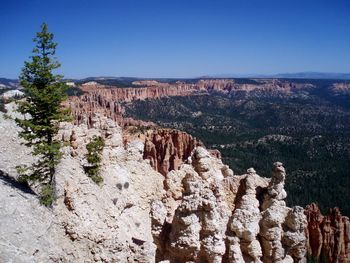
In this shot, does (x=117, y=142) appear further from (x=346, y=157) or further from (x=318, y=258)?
(x=346, y=157)

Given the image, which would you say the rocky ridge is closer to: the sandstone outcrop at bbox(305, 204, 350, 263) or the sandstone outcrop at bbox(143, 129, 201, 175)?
the sandstone outcrop at bbox(305, 204, 350, 263)

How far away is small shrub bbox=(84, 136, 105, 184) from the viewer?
19109mm

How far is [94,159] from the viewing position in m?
20.4

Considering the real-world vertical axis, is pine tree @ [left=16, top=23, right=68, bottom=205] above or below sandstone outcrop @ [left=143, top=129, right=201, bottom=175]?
above

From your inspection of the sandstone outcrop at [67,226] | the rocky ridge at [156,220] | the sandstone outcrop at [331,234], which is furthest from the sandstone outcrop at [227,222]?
the sandstone outcrop at [331,234]

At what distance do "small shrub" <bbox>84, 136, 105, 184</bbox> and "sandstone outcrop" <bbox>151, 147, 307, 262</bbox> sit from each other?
15.2ft

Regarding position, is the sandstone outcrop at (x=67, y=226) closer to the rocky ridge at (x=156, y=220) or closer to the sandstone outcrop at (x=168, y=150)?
the rocky ridge at (x=156, y=220)

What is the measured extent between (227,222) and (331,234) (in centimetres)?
3501

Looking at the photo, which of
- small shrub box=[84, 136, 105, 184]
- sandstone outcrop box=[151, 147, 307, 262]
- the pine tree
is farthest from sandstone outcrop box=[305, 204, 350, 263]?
the pine tree

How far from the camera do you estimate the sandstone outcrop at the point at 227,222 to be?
1205 centimetres

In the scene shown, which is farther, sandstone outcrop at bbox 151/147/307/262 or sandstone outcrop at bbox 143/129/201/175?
sandstone outcrop at bbox 143/129/201/175

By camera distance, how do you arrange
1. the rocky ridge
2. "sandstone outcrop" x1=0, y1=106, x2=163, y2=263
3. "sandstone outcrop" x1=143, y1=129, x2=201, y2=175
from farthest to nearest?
"sandstone outcrop" x1=143, y1=129, x2=201, y2=175
the rocky ridge
"sandstone outcrop" x1=0, y1=106, x2=163, y2=263

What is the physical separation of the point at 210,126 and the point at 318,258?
437 ft

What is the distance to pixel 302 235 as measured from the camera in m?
15.1
